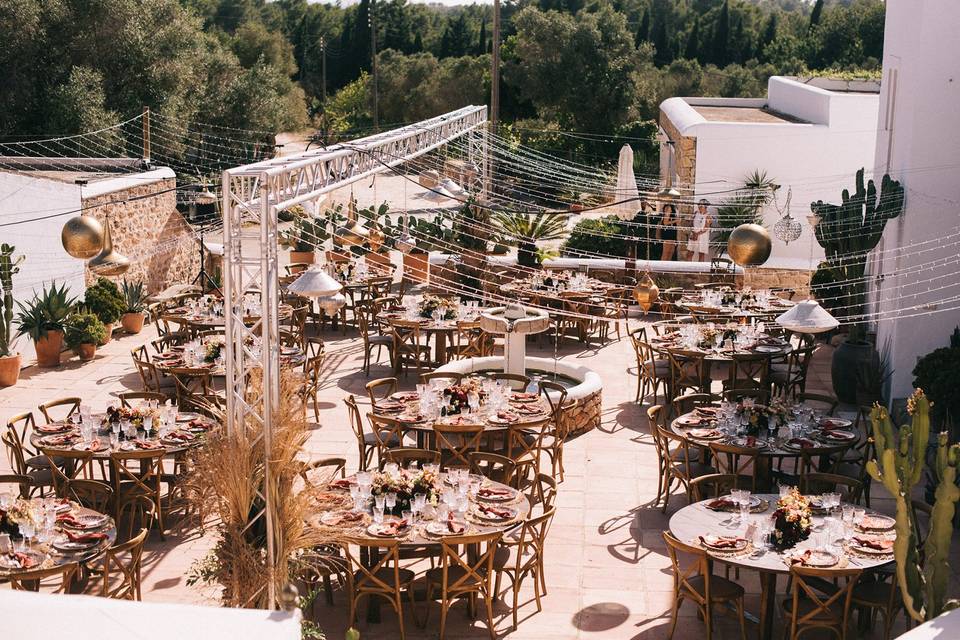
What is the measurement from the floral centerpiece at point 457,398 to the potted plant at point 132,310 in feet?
27.2

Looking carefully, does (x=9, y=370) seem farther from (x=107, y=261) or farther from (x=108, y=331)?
(x=107, y=261)

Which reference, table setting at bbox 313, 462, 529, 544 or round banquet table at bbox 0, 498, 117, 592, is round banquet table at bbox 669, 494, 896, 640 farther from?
round banquet table at bbox 0, 498, 117, 592

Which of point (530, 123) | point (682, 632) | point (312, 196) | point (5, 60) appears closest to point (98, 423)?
point (312, 196)

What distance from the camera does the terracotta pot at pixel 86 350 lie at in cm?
1491

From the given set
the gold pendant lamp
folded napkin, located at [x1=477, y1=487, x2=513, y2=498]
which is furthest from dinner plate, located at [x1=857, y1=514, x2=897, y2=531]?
the gold pendant lamp

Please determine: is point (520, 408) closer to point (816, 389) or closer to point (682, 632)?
point (682, 632)

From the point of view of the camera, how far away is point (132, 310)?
656 inches

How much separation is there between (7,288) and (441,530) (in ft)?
31.0

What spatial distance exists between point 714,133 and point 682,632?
56.1 ft

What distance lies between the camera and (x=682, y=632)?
736 cm

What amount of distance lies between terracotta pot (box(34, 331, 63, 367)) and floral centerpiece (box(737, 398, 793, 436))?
9.40m

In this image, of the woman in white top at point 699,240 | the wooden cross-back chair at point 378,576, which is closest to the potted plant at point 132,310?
the wooden cross-back chair at point 378,576

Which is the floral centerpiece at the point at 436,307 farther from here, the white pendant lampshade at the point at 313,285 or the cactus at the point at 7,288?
the cactus at the point at 7,288

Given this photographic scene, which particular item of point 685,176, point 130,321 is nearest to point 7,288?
point 130,321
